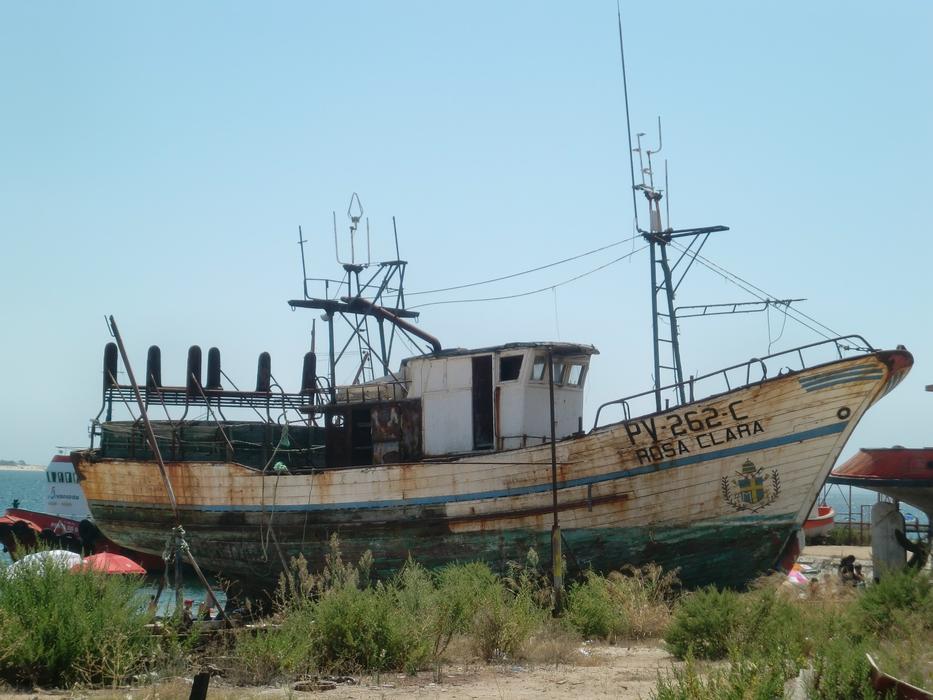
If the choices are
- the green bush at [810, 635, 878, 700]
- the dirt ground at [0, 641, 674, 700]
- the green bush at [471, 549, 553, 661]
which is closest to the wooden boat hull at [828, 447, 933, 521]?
the dirt ground at [0, 641, 674, 700]

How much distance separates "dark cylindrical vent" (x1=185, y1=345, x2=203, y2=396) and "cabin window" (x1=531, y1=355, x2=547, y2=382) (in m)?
8.44

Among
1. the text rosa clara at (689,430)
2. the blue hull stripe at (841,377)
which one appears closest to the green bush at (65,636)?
the text rosa clara at (689,430)

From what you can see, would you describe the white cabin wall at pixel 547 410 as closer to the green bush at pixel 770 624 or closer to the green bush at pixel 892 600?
the green bush at pixel 770 624

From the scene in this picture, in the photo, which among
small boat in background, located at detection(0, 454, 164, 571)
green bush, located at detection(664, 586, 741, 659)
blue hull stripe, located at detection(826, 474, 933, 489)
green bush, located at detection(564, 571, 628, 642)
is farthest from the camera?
small boat in background, located at detection(0, 454, 164, 571)

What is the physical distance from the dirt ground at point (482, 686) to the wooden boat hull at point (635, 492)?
16.7 feet

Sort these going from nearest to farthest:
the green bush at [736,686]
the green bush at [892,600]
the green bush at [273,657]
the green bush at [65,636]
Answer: the green bush at [736,686] → the green bush at [65,636] → the green bush at [273,657] → the green bush at [892,600]

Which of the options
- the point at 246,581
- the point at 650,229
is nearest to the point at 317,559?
the point at 246,581

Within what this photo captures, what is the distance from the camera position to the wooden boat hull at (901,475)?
15.0 meters

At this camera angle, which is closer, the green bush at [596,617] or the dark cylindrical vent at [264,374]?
the green bush at [596,617]

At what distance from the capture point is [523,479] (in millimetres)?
16203

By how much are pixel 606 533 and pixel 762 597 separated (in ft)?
17.1

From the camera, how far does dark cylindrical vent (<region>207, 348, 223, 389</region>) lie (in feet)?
73.7

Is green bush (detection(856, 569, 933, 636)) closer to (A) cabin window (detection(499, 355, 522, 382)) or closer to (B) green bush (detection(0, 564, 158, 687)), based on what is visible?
(B) green bush (detection(0, 564, 158, 687))

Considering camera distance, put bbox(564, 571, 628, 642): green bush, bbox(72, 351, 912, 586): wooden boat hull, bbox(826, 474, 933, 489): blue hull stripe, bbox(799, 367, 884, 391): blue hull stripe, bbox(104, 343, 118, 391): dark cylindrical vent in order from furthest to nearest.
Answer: bbox(104, 343, 118, 391): dark cylindrical vent, bbox(826, 474, 933, 489): blue hull stripe, bbox(72, 351, 912, 586): wooden boat hull, bbox(799, 367, 884, 391): blue hull stripe, bbox(564, 571, 628, 642): green bush
